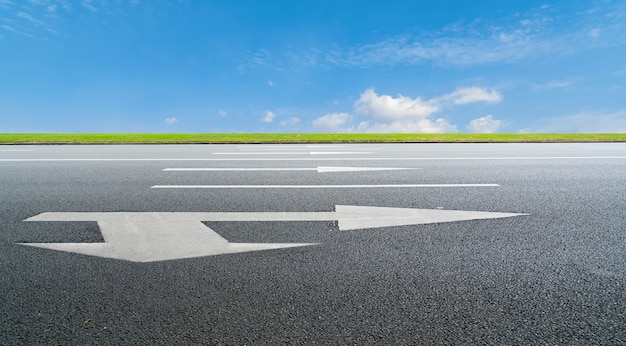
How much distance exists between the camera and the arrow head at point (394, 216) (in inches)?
160

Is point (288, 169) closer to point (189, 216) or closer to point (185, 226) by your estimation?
point (189, 216)

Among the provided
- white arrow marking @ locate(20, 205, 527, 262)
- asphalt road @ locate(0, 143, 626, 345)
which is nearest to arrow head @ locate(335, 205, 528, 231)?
white arrow marking @ locate(20, 205, 527, 262)

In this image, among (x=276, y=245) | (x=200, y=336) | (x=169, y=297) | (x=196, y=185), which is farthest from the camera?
(x=196, y=185)

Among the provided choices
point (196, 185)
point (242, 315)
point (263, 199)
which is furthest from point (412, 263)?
point (196, 185)

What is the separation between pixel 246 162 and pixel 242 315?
24.8 feet

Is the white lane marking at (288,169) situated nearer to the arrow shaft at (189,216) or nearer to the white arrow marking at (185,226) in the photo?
the white arrow marking at (185,226)

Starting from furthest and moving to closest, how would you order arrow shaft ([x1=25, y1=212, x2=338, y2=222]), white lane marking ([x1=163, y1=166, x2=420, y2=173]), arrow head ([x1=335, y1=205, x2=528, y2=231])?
white lane marking ([x1=163, y1=166, x2=420, y2=173])
arrow shaft ([x1=25, y1=212, x2=338, y2=222])
arrow head ([x1=335, y1=205, x2=528, y2=231])

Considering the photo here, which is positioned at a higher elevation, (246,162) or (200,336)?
(246,162)

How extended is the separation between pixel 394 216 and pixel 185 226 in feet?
8.28

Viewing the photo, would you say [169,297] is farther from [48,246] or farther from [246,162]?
[246,162]

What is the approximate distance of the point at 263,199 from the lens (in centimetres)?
532

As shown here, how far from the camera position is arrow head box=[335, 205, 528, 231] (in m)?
4.06

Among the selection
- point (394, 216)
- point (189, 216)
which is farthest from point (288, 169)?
point (394, 216)

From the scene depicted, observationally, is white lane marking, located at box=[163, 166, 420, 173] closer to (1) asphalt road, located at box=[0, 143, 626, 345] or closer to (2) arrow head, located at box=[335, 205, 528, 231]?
(1) asphalt road, located at box=[0, 143, 626, 345]
